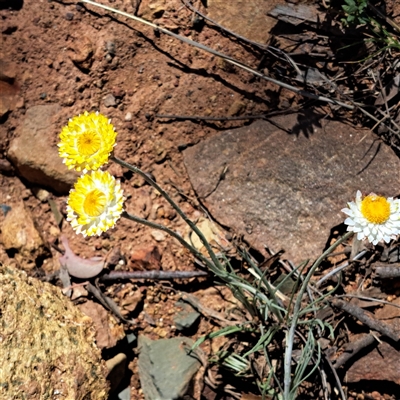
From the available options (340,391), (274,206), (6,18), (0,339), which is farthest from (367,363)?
(6,18)

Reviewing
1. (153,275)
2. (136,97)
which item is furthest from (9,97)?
(153,275)

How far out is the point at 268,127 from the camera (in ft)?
10.2

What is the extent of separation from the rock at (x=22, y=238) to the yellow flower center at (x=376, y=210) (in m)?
1.94

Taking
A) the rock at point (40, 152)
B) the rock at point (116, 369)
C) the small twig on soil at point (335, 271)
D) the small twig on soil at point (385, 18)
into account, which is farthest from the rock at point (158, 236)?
the small twig on soil at point (385, 18)

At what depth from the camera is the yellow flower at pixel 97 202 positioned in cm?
220

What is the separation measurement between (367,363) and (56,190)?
2.07m

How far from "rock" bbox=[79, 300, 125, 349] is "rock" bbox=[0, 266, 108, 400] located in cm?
14

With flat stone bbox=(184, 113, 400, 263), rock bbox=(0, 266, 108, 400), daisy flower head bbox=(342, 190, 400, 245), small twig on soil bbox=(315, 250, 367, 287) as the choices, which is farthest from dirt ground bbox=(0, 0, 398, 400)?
daisy flower head bbox=(342, 190, 400, 245)

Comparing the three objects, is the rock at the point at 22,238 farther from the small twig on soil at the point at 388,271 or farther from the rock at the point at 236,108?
the small twig on soil at the point at 388,271

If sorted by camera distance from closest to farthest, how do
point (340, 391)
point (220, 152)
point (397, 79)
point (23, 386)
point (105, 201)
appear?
point (105, 201)
point (23, 386)
point (340, 391)
point (397, 79)
point (220, 152)

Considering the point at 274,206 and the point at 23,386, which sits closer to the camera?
the point at 23,386

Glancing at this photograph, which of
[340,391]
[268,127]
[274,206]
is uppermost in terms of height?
[268,127]

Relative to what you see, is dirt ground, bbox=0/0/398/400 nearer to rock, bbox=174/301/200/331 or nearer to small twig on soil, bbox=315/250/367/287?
rock, bbox=174/301/200/331

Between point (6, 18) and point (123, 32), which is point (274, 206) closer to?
point (123, 32)
